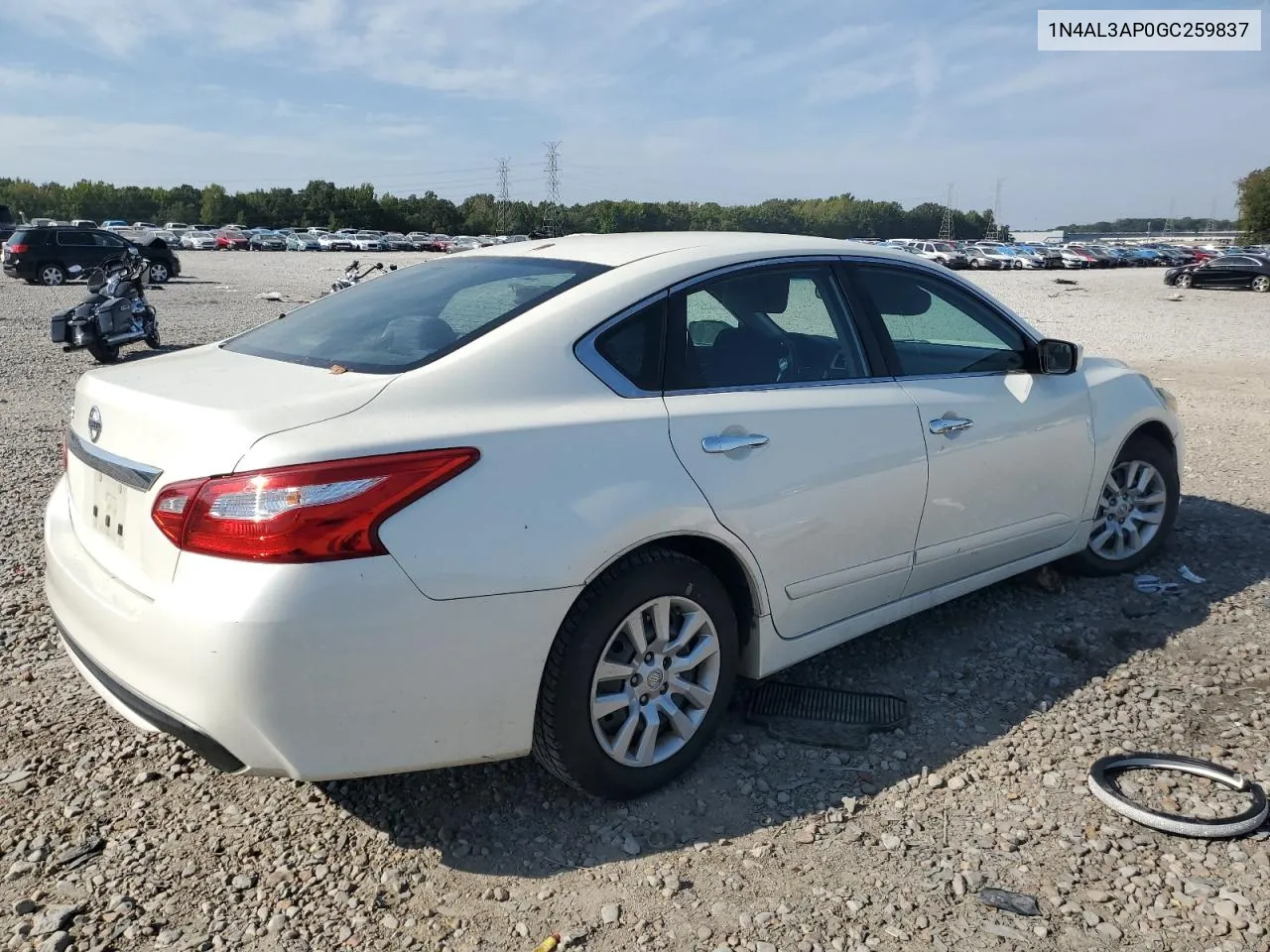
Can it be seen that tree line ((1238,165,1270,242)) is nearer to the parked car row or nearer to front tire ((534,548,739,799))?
the parked car row

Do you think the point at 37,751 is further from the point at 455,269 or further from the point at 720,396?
the point at 720,396

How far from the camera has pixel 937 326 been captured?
410 cm

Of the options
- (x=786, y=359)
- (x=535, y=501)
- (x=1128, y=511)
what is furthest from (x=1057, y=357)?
(x=535, y=501)

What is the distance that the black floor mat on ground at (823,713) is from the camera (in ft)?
11.2

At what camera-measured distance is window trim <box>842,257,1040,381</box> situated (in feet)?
12.2

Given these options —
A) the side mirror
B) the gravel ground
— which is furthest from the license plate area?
the side mirror

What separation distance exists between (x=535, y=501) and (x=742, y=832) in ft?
3.84

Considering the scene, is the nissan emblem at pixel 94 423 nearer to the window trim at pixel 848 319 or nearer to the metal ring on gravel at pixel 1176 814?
the window trim at pixel 848 319

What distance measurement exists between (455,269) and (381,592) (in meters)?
1.64

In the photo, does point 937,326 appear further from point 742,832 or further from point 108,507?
point 108,507

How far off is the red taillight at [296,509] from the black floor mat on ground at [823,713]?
1694 millimetres

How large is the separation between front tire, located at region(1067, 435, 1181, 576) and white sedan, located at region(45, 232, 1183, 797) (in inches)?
35.6

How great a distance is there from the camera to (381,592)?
238cm

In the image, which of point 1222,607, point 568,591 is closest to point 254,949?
point 568,591
